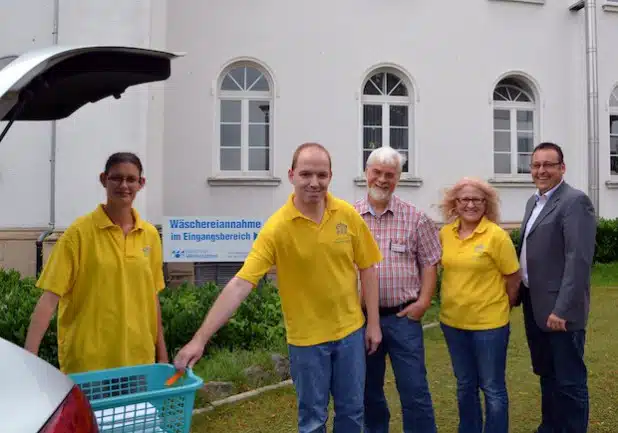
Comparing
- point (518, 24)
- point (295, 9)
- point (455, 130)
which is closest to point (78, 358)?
point (295, 9)

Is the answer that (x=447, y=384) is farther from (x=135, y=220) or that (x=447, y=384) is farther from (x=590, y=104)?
(x=590, y=104)

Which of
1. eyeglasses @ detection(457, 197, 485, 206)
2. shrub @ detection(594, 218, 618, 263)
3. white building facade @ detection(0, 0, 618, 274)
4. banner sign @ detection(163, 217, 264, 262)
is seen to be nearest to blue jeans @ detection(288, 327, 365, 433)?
eyeglasses @ detection(457, 197, 485, 206)

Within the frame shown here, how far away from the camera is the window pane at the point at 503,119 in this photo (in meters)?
14.0

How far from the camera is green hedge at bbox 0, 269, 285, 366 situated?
5598 millimetres

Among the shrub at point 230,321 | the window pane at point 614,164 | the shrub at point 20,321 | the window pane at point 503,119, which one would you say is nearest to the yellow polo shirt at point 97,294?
the shrub at point 20,321

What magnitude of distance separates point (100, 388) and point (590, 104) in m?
13.4

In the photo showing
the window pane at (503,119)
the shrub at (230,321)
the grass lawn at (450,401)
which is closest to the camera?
the grass lawn at (450,401)

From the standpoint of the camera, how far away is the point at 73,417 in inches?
64.6

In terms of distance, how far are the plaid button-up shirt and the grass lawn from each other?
1408 millimetres

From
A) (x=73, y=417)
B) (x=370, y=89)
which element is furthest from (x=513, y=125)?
(x=73, y=417)

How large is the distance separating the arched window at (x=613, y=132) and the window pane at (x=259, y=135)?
7.80 m

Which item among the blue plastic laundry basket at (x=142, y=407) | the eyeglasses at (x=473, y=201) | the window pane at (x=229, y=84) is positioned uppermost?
the window pane at (x=229, y=84)

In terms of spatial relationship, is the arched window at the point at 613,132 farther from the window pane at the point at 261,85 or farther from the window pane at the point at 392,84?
the window pane at the point at 261,85

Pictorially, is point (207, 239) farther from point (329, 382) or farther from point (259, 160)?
point (329, 382)
